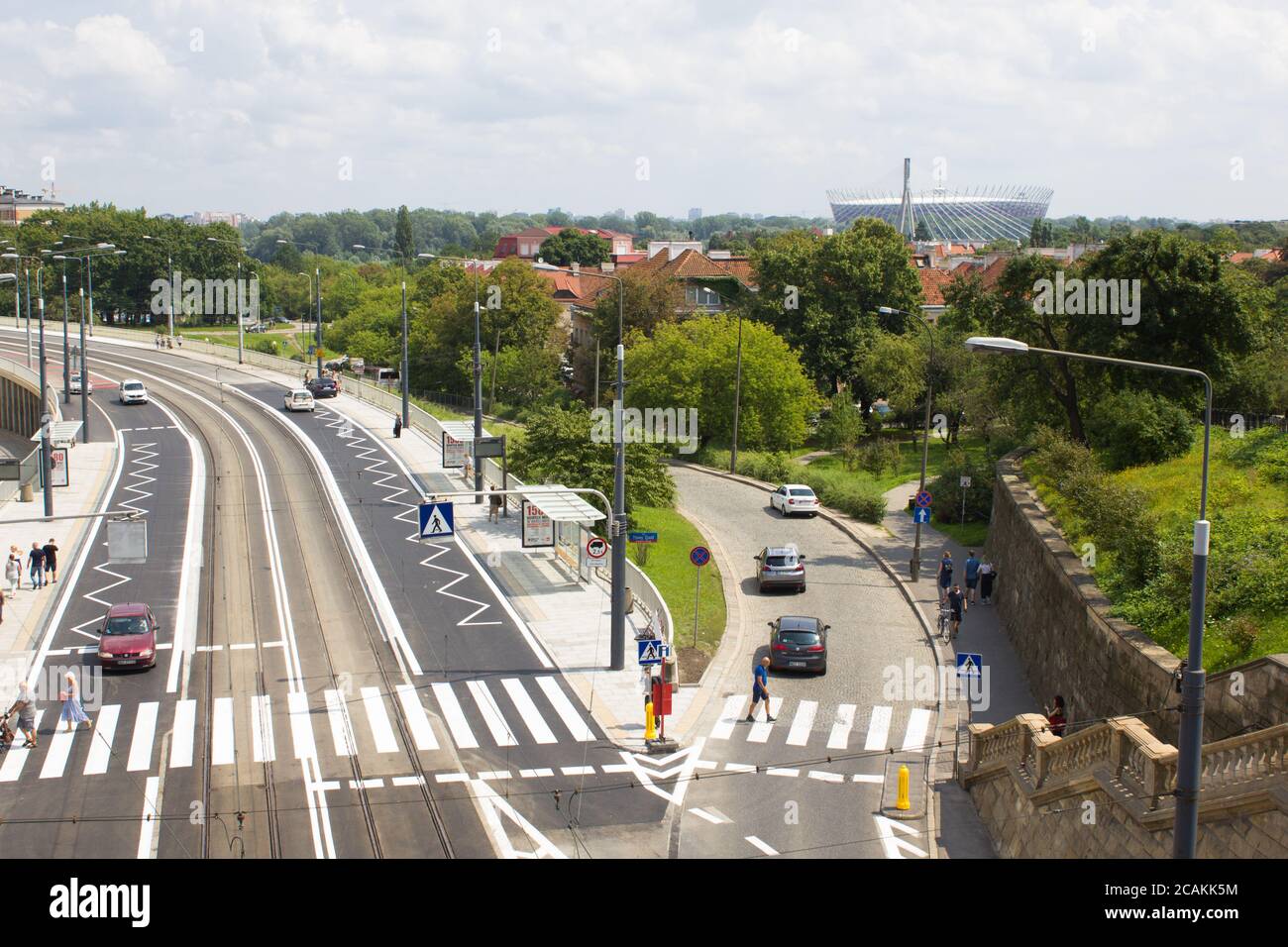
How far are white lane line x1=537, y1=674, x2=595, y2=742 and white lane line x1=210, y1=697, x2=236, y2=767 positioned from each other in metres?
6.65

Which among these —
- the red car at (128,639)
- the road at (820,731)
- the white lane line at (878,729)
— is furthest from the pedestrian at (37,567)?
the white lane line at (878,729)

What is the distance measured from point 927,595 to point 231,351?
63.5 meters

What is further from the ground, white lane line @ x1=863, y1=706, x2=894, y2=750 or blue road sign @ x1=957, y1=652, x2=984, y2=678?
blue road sign @ x1=957, y1=652, x2=984, y2=678

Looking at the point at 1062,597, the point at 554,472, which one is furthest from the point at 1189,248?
the point at 554,472

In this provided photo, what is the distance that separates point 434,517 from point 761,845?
1306 centimetres

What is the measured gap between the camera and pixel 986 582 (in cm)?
3653

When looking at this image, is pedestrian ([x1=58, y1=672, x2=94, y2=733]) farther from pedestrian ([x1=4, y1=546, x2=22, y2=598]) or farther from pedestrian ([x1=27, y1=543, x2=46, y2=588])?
pedestrian ([x1=27, y1=543, x2=46, y2=588])

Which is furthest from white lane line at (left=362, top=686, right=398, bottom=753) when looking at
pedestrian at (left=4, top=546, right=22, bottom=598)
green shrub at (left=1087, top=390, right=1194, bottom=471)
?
green shrub at (left=1087, top=390, right=1194, bottom=471)

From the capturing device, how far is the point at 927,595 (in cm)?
3709

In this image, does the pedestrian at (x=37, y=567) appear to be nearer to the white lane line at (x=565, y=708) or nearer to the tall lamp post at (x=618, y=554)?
the white lane line at (x=565, y=708)

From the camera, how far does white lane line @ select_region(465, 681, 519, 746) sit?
25688 mm

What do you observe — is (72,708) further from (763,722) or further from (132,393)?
(132,393)

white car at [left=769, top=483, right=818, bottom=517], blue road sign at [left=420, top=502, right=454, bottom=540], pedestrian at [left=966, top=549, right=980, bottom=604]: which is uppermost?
blue road sign at [left=420, top=502, right=454, bottom=540]
